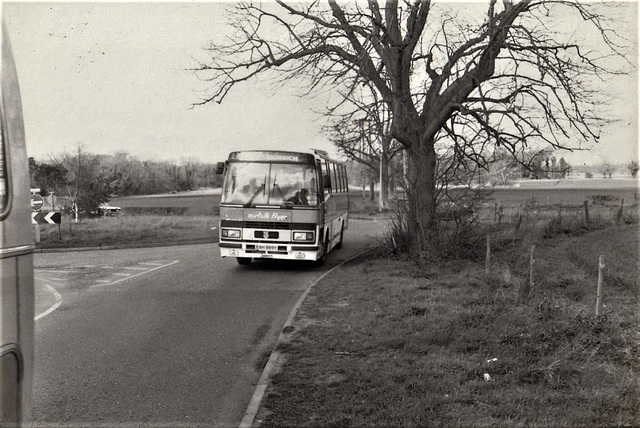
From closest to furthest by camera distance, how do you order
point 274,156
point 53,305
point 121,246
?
point 53,305 < point 274,156 < point 121,246

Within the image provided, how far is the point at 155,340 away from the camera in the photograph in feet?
22.3

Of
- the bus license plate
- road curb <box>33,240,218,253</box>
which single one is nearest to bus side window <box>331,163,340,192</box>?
the bus license plate

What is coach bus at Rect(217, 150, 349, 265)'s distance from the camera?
41.0ft

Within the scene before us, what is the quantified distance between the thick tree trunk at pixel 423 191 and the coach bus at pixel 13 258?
10.5 metres

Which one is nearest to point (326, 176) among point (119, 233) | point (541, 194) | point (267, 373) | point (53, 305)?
point (53, 305)

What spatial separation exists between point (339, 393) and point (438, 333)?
202cm

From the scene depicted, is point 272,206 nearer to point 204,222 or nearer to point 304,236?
point 304,236

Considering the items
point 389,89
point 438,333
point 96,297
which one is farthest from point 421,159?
point 96,297

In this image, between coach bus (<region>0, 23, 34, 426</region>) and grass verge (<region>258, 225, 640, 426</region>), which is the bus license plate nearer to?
grass verge (<region>258, 225, 640, 426</region>)

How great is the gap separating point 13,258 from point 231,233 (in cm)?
1022

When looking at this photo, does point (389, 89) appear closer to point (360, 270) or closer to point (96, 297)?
point (360, 270)

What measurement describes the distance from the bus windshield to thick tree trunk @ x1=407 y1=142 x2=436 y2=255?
241 cm

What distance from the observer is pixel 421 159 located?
12562mm

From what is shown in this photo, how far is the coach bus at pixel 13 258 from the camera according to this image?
2502 millimetres
